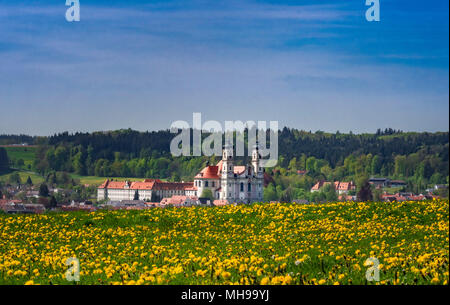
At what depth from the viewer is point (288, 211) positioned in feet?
69.3

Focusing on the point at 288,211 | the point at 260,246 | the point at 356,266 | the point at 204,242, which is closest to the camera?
the point at 356,266

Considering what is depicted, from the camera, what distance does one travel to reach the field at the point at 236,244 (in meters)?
10.1

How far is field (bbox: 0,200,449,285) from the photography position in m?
10.1

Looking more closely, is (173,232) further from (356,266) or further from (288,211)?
(356,266)

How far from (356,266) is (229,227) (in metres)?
8.91

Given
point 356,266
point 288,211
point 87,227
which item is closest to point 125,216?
point 87,227

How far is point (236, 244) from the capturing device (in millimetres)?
15117
